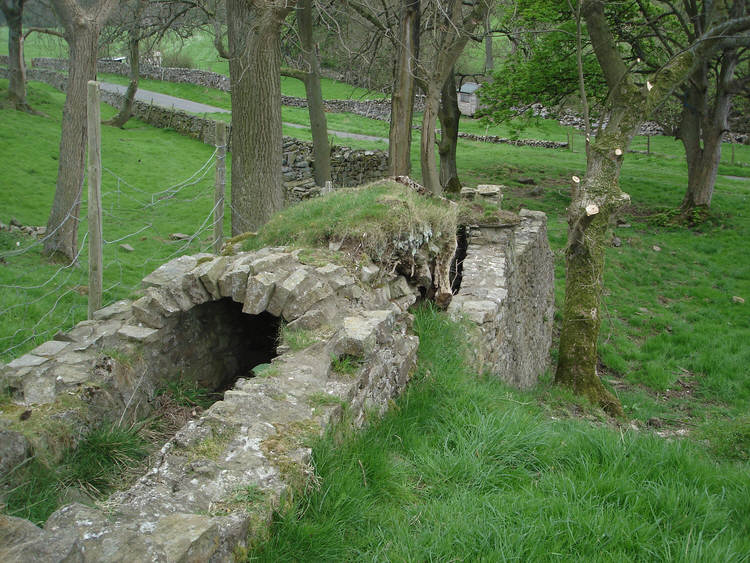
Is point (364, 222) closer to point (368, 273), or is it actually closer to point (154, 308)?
point (368, 273)

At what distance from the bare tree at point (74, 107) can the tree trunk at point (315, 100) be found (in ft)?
17.4

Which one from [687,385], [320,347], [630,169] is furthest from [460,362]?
[630,169]

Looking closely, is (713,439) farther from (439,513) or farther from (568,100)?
(568,100)

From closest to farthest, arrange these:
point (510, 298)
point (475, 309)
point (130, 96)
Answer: point (475, 309)
point (510, 298)
point (130, 96)

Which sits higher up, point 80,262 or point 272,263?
point 272,263

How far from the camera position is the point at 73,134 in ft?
34.3

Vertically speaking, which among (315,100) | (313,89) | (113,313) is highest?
(313,89)

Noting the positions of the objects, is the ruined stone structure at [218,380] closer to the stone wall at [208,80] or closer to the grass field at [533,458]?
the grass field at [533,458]

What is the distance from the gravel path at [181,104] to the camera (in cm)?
2529

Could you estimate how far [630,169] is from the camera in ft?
82.4

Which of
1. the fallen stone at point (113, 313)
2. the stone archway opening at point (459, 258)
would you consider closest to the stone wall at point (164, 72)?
the stone archway opening at point (459, 258)

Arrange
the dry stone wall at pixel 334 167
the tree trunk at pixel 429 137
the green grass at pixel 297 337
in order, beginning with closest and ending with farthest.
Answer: the green grass at pixel 297 337 → the tree trunk at pixel 429 137 → the dry stone wall at pixel 334 167

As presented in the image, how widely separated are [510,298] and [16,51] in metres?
23.0

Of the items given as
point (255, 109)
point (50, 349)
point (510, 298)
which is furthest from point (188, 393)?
point (255, 109)
